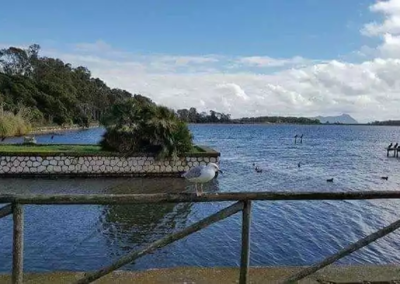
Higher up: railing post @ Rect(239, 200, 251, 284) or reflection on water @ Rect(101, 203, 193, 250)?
railing post @ Rect(239, 200, 251, 284)

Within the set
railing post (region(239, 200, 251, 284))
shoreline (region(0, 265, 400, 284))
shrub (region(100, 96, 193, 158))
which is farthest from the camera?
shrub (region(100, 96, 193, 158))

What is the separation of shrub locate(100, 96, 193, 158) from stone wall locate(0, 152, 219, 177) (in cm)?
64

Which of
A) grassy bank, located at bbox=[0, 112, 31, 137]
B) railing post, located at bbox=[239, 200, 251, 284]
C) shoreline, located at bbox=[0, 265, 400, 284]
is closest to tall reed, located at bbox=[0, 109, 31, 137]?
grassy bank, located at bbox=[0, 112, 31, 137]

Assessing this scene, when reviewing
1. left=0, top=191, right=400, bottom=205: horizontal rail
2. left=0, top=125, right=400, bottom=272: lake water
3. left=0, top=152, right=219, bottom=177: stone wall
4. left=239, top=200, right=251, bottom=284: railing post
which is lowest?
left=0, top=125, right=400, bottom=272: lake water

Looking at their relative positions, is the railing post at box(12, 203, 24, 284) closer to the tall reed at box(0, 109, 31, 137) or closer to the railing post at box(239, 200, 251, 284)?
the railing post at box(239, 200, 251, 284)

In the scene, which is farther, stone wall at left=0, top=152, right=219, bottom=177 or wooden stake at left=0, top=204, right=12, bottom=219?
stone wall at left=0, top=152, right=219, bottom=177

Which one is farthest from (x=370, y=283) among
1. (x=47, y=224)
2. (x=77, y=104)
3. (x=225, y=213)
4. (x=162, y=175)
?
(x=77, y=104)

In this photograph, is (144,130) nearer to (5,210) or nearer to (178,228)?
(178,228)

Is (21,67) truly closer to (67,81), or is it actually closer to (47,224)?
(67,81)

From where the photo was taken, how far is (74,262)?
10594 millimetres

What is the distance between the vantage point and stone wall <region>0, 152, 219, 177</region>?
23.3 m

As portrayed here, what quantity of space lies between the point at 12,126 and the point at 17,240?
5412 cm

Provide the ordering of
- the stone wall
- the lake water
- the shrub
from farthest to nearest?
the shrub → the stone wall → the lake water

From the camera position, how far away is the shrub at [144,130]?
991 inches
